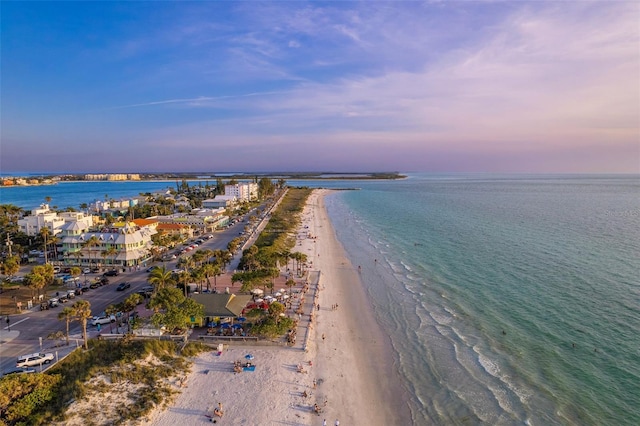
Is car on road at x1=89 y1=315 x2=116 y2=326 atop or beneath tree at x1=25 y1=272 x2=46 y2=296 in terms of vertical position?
beneath

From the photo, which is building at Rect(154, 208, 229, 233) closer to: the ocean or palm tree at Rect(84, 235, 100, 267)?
palm tree at Rect(84, 235, 100, 267)

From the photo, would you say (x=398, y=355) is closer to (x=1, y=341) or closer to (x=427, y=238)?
(x=1, y=341)

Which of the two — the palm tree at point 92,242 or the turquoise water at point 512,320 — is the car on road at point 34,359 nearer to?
the turquoise water at point 512,320

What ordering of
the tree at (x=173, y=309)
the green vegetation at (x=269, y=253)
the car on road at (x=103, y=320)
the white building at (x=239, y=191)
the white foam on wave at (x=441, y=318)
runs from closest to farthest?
1. the tree at (x=173, y=309)
2. the car on road at (x=103, y=320)
3. the white foam on wave at (x=441, y=318)
4. the green vegetation at (x=269, y=253)
5. the white building at (x=239, y=191)

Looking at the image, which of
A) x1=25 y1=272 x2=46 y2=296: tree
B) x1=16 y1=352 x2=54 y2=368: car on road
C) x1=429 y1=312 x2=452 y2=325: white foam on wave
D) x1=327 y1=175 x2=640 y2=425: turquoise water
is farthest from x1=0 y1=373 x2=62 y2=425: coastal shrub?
x1=429 y1=312 x2=452 y2=325: white foam on wave

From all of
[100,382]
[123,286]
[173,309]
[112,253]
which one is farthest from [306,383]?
[112,253]

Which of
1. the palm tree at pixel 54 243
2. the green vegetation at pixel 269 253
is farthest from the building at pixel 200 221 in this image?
the palm tree at pixel 54 243
